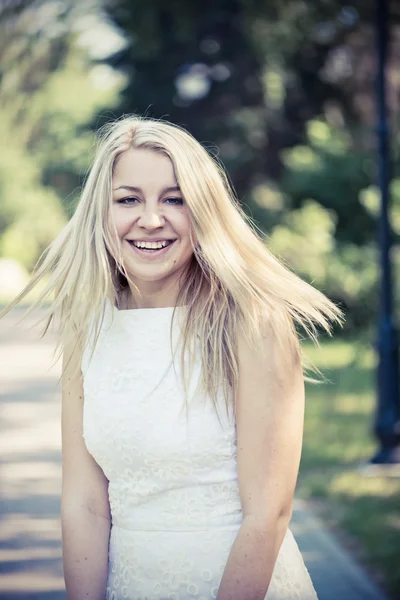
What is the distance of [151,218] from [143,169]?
0.14 meters

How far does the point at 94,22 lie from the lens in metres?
20.9

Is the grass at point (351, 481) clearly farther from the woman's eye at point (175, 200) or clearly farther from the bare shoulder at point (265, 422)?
the woman's eye at point (175, 200)

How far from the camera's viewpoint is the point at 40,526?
6609mm

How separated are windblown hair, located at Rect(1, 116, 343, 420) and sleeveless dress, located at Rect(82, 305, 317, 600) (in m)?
0.10

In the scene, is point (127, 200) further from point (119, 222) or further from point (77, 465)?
point (77, 465)

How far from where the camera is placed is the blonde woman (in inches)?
91.2

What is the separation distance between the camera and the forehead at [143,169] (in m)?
2.48

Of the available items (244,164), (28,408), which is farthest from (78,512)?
(244,164)

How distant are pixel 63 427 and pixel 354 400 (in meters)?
9.92

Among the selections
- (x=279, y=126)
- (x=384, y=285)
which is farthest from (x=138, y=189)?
(x=279, y=126)

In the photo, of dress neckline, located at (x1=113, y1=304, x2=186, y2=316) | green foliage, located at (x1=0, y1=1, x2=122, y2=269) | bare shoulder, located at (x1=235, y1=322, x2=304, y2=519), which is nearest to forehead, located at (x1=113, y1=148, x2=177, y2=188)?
dress neckline, located at (x1=113, y1=304, x2=186, y2=316)

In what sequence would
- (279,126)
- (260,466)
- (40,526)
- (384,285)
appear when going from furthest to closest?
1. (279,126)
2. (384,285)
3. (40,526)
4. (260,466)

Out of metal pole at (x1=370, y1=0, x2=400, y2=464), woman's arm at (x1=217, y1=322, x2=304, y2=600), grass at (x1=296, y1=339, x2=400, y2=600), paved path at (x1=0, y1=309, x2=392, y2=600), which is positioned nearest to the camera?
woman's arm at (x1=217, y1=322, x2=304, y2=600)

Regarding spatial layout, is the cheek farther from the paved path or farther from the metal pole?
the metal pole
